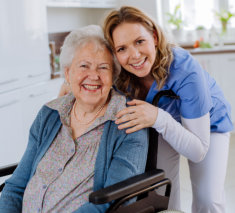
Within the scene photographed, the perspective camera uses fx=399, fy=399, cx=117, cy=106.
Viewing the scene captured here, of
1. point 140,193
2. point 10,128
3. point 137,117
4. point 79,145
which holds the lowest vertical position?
point 10,128

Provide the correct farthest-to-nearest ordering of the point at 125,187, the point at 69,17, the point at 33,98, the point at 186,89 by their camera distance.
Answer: the point at 69,17, the point at 33,98, the point at 186,89, the point at 125,187

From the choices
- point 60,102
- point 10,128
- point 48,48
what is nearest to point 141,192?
point 60,102

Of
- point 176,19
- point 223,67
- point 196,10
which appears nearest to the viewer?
point 223,67

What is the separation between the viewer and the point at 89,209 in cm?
147

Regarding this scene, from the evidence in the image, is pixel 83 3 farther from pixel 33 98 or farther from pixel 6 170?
pixel 6 170

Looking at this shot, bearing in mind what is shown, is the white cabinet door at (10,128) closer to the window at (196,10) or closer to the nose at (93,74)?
the nose at (93,74)

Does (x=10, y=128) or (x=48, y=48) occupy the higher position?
(x=48, y=48)

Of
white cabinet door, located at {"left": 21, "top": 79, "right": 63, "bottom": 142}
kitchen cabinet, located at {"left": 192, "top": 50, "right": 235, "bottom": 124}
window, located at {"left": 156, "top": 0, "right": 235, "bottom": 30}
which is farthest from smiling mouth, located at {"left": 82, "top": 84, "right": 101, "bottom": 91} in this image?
window, located at {"left": 156, "top": 0, "right": 235, "bottom": 30}

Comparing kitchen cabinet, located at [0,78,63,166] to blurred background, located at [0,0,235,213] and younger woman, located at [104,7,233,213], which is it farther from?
younger woman, located at [104,7,233,213]

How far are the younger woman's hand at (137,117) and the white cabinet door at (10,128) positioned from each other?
4.90 feet

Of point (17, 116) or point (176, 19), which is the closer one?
point (17, 116)

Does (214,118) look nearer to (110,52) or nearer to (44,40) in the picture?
(110,52)

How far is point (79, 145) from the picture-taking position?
1.62 meters

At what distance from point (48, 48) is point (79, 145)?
1986 mm
